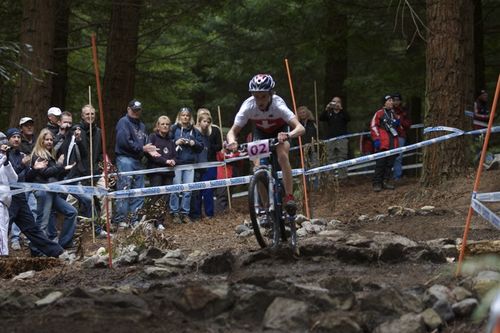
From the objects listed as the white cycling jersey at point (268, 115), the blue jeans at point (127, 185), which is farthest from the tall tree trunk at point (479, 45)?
the white cycling jersey at point (268, 115)

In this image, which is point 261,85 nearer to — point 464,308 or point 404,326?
Answer: point 464,308

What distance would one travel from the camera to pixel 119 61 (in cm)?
1719

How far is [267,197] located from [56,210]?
433 cm

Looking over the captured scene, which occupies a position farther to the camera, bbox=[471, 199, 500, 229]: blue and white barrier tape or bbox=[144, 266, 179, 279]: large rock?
bbox=[144, 266, 179, 279]: large rock

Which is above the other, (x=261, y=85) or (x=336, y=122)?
(x=261, y=85)

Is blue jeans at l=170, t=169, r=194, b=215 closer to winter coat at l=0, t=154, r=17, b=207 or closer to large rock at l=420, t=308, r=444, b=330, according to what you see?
winter coat at l=0, t=154, r=17, b=207

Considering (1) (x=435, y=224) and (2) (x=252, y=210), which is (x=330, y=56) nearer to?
(1) (x=435, y=224)

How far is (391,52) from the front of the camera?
919 inches

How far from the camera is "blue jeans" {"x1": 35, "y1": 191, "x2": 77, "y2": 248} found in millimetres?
12312

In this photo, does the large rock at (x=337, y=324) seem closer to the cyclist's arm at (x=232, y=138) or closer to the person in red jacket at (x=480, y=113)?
the cyclist's arm at (x=232, y=138)

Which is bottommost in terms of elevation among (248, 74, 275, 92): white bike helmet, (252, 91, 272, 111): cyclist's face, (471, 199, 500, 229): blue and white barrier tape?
(471, 199, 500, 229): blue and white barrier tape

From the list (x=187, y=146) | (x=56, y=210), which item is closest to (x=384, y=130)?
(x=187, y=146)

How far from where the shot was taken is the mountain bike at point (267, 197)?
9.10 m

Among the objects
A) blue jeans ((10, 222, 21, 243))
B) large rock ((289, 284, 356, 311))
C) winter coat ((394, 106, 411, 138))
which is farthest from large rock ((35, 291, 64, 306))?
winter coat ((394, 106, 411, 138))
